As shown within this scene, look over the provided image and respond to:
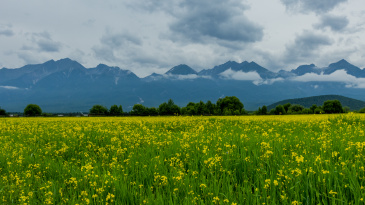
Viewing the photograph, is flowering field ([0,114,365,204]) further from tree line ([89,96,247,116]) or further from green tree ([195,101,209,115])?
green tree ([195,101,209,115])

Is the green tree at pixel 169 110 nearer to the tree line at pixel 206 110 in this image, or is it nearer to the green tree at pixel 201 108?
→ the tree line at pixel 206 110

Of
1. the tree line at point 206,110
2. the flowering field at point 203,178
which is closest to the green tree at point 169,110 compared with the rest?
the tree line at point 206,110

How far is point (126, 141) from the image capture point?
9.37 metres

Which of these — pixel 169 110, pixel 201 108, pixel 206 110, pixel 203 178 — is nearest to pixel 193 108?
pixel 201 108

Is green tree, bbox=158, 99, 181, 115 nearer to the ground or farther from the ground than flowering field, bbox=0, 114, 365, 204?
farther from the ground

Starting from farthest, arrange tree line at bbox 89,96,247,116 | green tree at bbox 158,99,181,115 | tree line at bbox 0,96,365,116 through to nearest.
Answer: tree line at bbox 89,96,247,116, tree line at bbox 0,96,365,116, green tree at bbox 158,99,181,115

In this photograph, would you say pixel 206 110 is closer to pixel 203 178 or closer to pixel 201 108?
pixel 201 108

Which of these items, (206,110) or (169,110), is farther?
(206,110)

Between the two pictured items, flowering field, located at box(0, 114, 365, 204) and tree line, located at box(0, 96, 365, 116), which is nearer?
flowering field, located at box(0, 114, 365, 204)

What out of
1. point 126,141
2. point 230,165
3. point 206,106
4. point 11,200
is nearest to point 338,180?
point 230,165

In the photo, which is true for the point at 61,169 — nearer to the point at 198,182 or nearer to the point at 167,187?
the point at 167,187

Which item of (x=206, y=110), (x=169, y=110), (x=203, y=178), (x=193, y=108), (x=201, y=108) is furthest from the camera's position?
(x=201, y=108)

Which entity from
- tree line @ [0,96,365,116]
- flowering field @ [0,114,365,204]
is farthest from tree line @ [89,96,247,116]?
flowering field @ [0,114,365,204]

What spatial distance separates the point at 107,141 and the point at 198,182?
649cm
